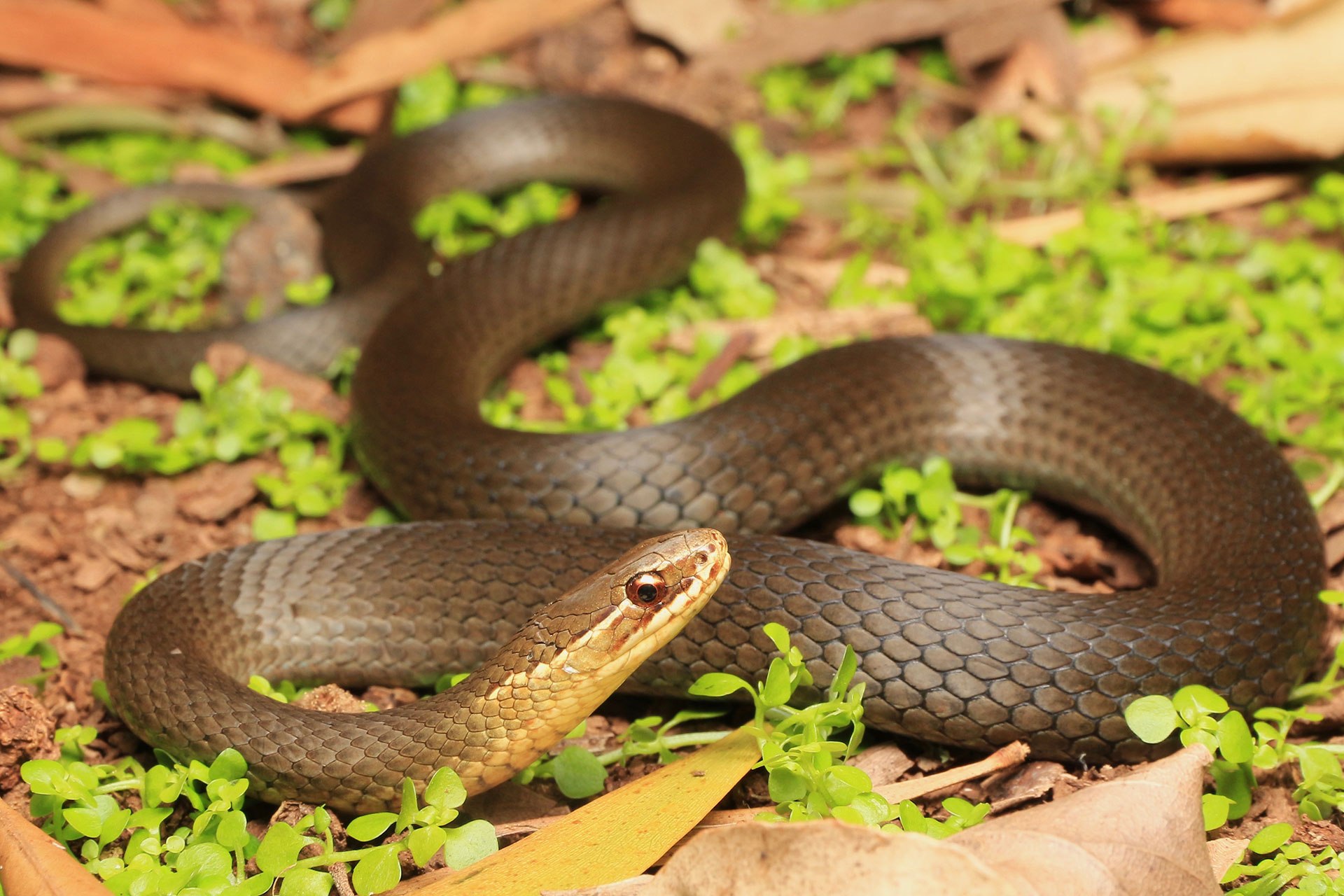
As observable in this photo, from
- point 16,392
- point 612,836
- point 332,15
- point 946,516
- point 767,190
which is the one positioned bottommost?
point 612,836

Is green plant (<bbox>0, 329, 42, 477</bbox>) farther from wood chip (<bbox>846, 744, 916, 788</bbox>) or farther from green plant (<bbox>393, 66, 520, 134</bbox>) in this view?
wood chip (<bbox>846, 744, 916, 788</bbox>)

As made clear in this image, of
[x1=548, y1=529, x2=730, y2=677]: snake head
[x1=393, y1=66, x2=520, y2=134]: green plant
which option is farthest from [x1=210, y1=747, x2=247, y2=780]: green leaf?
[x1=393, y1=66, x2=520, y2=134]: green plant

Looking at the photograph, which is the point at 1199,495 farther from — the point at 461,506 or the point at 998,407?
the point at 461,506

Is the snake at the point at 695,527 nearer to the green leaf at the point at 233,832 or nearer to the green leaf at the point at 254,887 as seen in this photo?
the green leaf at the point at 233,832

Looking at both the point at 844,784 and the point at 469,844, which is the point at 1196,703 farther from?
the point at 469,844

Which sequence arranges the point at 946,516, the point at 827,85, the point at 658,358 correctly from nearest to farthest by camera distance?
the point at 946,516 → the point at 658,358 → the point at 827,85

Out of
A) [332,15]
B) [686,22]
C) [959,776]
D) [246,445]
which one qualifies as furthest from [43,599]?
[686,22]

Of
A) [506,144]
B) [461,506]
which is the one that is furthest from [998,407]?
[506,144]
